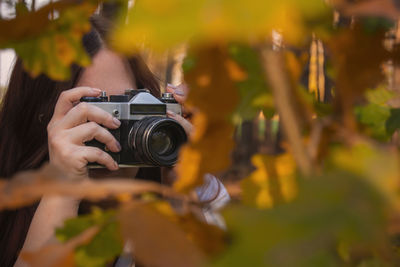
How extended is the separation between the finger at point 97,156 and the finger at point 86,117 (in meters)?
0.06

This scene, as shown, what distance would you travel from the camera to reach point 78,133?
0.93 meters

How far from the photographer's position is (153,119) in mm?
972

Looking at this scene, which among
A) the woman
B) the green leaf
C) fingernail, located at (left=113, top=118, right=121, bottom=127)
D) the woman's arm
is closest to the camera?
the green leaf

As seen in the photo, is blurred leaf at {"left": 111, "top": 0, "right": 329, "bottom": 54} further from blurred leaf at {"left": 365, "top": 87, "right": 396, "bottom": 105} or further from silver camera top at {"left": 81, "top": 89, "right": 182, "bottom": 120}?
silver camera top at {"left": 81, "top": 89, "right": 182, "bottom": 120}

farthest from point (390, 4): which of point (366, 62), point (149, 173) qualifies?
point (149, 173)

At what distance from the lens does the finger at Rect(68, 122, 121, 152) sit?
3.05 ft

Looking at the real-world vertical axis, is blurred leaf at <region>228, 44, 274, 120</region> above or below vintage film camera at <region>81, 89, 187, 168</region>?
above

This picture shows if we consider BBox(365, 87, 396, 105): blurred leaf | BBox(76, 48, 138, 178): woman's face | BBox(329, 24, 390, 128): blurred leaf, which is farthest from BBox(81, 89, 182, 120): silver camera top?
BBox(329, 24, 390, 128): blurred leaf

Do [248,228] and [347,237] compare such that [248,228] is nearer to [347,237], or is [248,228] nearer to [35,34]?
[347,237]

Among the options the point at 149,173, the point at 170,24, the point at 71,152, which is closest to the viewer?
the point at 170,24

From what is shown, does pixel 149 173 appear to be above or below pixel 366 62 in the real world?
below

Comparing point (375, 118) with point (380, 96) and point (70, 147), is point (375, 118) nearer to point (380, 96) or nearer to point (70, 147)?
point (380, 96)

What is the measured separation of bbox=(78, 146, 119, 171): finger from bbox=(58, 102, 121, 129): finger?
0.06m

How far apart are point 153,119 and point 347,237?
861 mm
